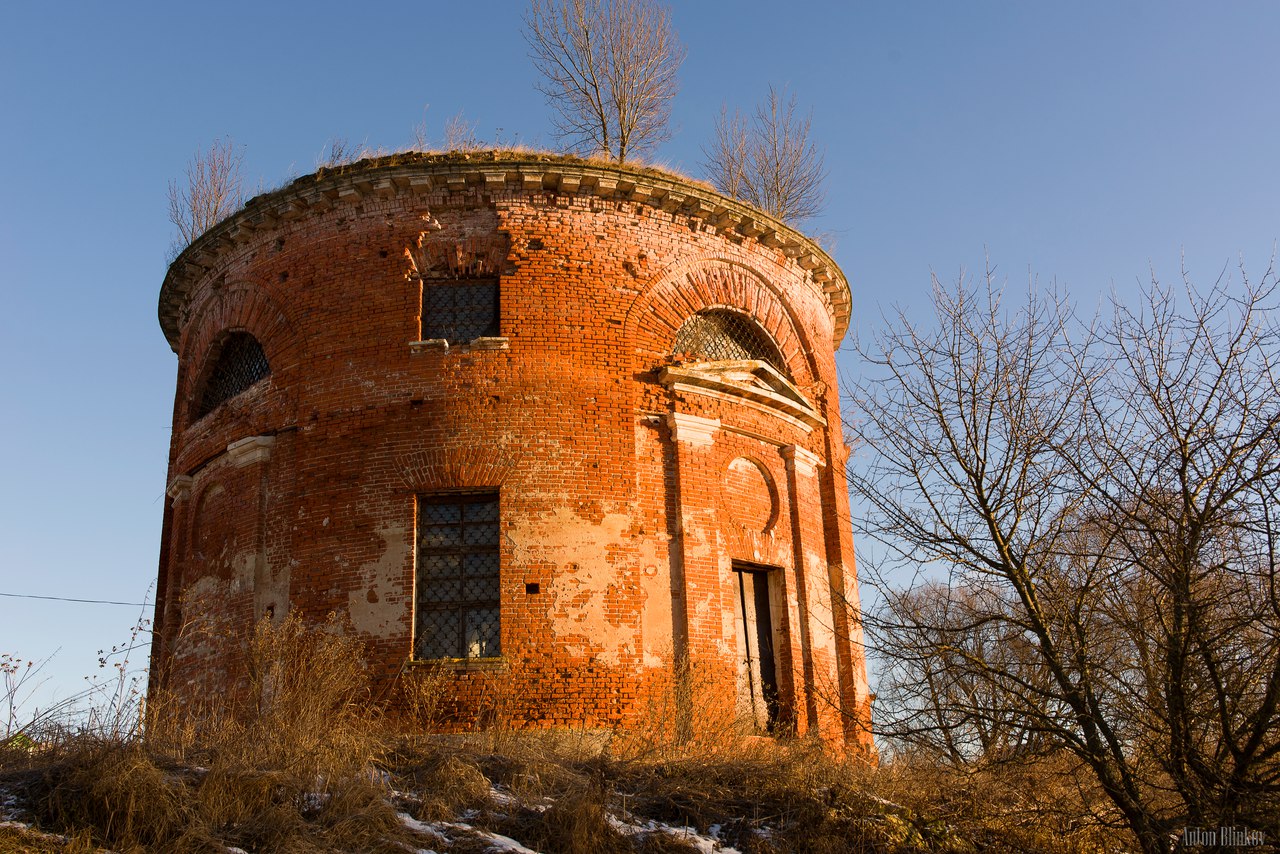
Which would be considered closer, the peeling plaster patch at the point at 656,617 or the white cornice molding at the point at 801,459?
the peeling plaster patch at the point at 656,617

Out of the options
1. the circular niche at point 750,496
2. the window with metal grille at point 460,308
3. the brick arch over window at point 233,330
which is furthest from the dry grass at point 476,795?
the brick arch over window at point 233,330

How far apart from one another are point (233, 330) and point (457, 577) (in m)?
5.24

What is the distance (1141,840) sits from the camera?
733 cm

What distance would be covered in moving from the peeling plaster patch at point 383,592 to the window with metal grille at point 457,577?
0.23 meters

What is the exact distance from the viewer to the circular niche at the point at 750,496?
13289 mm

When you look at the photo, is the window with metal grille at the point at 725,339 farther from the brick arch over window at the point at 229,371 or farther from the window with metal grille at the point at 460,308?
the brick arch over window at the point at 229,371

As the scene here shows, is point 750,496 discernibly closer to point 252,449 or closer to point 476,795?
point 252,449

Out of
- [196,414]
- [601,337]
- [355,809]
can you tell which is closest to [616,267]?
[601,337]

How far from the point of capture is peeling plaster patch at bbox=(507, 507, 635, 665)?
11.6m

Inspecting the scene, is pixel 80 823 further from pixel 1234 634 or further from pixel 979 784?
pixel 1234 634

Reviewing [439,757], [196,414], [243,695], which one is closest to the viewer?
[439,757]

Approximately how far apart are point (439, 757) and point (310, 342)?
6337 mm

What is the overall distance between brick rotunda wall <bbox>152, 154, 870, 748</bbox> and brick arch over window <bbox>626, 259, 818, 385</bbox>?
0.04 m

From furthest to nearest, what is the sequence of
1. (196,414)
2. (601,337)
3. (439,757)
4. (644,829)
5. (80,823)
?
(196,414), (601,337), (439,757), (644,829), (80,823)
